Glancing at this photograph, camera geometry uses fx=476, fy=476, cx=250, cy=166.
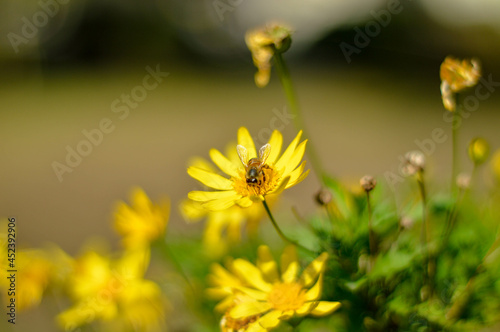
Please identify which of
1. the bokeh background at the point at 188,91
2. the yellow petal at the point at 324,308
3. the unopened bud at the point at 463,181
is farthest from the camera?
the bokeh background at the point at 188,91

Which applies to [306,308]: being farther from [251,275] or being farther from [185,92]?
[185,92]

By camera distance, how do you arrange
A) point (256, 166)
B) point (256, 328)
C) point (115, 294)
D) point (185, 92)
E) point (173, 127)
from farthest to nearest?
1. point (185, 92)
2. point (173, 127)
3. point (115, 294)
4. point (256, 166)
5. point (256, 328)

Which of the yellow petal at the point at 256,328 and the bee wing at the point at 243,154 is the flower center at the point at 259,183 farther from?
the yellow petal at the point at 256,328

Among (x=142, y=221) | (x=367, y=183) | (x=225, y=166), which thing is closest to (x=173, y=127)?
(x=142, y=221)

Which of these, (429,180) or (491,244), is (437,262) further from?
(429,180)

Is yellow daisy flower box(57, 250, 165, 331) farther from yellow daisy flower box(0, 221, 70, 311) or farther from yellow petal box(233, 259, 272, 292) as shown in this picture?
yellow petal box(233, 259, 272, 292)

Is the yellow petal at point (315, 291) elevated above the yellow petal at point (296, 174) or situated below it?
below

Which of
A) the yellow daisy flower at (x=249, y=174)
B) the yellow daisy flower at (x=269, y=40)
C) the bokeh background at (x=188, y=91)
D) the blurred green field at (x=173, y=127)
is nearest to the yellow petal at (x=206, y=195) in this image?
the yellow daisy flower at (x=249, y=174)
